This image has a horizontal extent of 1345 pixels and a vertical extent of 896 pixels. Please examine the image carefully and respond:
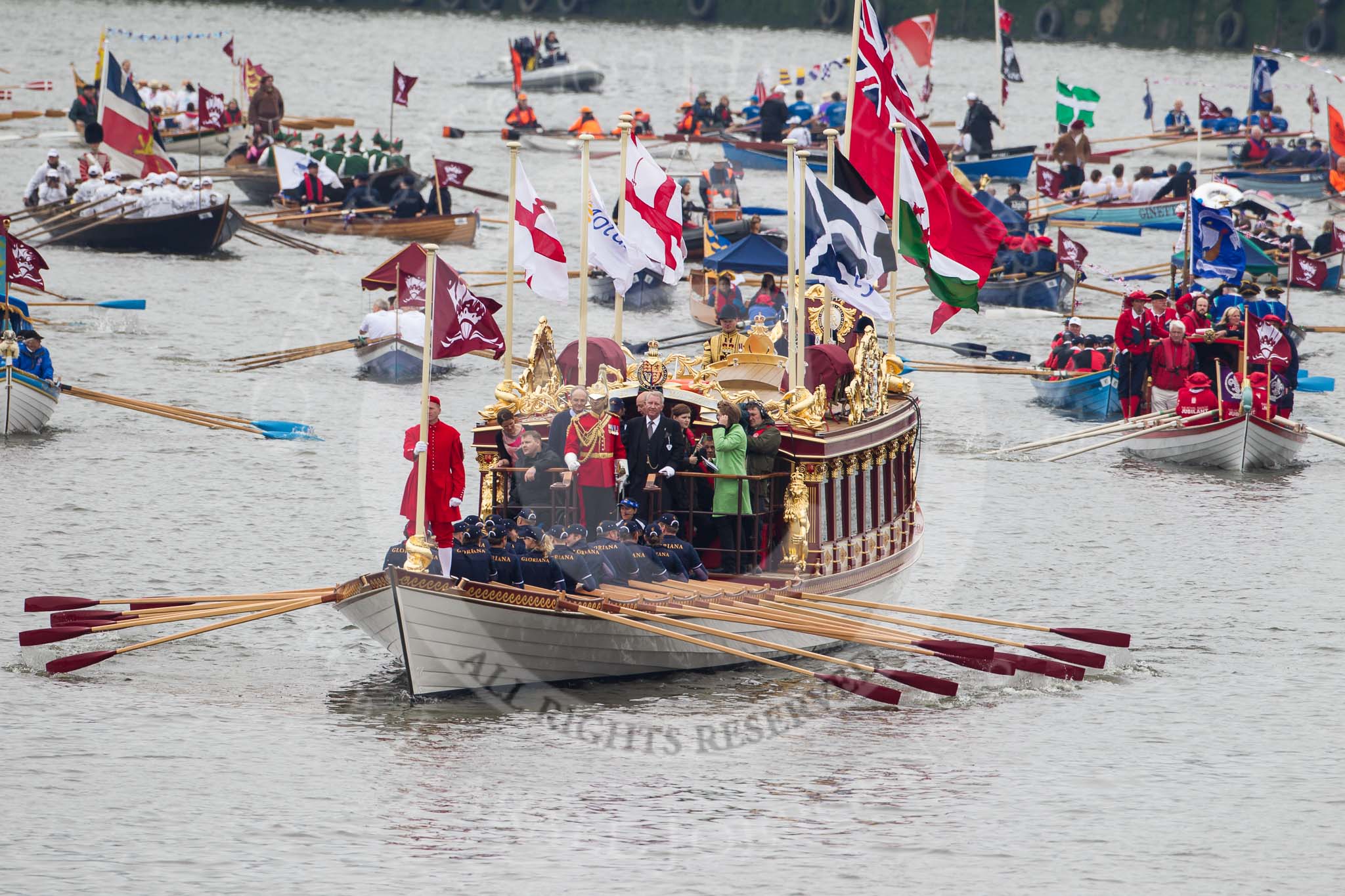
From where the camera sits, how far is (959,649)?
22.4m

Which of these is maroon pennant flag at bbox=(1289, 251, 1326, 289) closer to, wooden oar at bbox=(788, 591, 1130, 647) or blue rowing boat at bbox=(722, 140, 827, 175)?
blue rowing boat at bbox=(722, 140, 827, 175)

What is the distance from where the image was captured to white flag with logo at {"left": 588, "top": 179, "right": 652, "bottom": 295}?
25.3 m

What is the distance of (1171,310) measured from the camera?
39.3 m

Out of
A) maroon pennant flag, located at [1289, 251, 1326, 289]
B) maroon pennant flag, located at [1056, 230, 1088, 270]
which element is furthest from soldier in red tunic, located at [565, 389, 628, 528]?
maroon pennant flag, located at [1289, 251, 1326, 289]

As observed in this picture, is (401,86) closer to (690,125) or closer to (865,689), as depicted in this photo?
(690,125)

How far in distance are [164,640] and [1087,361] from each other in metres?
25.4

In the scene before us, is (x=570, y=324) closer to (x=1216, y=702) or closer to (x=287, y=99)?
(x=1216, y=702)

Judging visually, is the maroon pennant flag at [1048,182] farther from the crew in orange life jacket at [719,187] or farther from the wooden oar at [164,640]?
the wooden oar at [164,640]

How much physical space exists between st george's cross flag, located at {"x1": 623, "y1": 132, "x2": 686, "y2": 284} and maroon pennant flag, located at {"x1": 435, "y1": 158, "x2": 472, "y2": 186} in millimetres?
30772

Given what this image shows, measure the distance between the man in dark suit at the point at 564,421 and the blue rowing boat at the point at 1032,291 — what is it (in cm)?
3043

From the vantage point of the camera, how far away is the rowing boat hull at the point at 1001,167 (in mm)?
68688

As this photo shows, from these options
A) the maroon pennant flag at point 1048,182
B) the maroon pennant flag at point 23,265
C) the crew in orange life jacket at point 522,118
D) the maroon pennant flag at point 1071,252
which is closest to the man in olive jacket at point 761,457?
the maroon pennant flag at point 23,265

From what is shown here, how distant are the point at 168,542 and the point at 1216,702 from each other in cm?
1563

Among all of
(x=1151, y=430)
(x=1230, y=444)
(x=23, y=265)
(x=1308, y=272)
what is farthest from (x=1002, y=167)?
(x=23, y=265)
